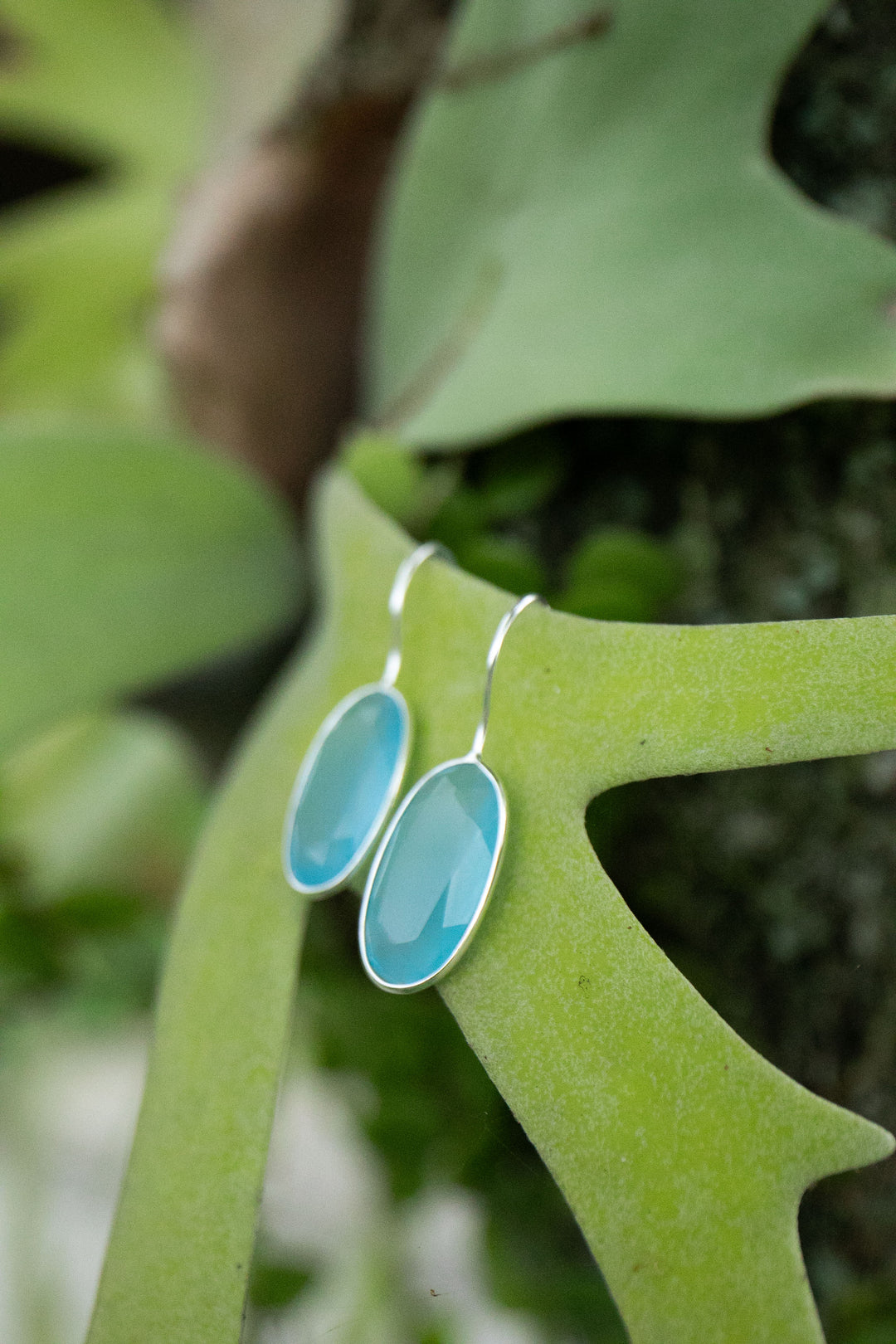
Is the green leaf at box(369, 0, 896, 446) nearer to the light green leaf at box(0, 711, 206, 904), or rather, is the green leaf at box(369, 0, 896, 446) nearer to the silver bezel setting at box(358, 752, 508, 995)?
the silver bezel setting at box(358, 752, 508, 995)

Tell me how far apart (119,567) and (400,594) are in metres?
0.22

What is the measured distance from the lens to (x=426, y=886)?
349mm

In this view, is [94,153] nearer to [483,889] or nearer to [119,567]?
[119,567]

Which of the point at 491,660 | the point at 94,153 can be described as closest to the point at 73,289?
the point at 94,153

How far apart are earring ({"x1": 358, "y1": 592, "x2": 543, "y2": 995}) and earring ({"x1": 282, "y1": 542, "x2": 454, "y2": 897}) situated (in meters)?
0.02

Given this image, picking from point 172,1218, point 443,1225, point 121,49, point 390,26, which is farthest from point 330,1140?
point 121,49

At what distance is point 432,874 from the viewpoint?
0.35 metres

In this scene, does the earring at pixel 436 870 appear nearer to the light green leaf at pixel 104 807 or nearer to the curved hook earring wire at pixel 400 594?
the curved hook earring wire at pixel 400 594

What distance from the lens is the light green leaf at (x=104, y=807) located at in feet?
3.14

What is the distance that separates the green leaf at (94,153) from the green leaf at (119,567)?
16.7 inches

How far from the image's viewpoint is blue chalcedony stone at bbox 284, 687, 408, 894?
0.39 meters

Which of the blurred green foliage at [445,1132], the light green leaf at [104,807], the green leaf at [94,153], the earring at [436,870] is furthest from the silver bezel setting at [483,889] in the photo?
the green leaf at [94,153]

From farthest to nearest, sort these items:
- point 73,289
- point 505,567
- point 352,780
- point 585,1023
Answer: point 73,289 → point 505,567 → point 352,780 → point 585,1023

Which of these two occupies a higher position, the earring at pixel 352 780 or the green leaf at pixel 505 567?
the earring at pixel 352 780
